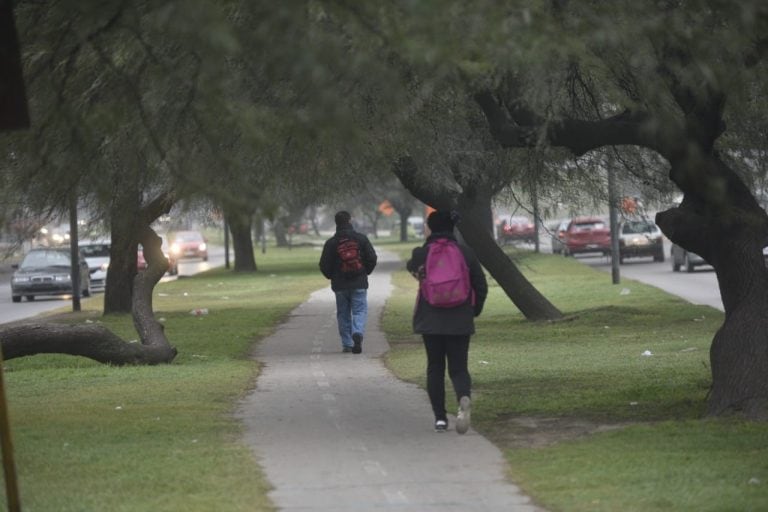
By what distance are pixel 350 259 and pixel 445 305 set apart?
750 centimetres

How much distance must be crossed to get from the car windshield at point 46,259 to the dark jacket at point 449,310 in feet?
106

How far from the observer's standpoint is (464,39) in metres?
7.90

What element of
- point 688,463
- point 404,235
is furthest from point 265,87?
point 404,235

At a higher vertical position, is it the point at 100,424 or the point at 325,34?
the point at 325,34

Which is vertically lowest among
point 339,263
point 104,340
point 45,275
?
point 104,340

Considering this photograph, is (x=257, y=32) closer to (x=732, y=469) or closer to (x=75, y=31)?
(x=75, y=31)

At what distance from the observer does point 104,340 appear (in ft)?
57.6

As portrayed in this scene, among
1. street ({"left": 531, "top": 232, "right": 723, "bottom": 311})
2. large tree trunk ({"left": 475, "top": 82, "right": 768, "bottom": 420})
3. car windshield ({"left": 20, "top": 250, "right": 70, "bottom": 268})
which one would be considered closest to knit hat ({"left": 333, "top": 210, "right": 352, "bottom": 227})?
large tree trunk ({"left": 475, "top": 82, "right": 768, "bottom": 420})

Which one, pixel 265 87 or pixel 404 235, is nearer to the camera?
pixel 265 87

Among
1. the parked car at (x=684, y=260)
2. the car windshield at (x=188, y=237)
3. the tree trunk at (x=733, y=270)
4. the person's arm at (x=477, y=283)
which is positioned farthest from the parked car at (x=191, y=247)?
the person's arm at (x=477, y=283)

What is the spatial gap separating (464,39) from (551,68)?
2588mm

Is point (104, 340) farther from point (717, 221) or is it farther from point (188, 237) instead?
point (188, 237)

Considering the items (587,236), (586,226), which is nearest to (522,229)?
(586,226)

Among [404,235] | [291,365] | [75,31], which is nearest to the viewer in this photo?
[75,31]
